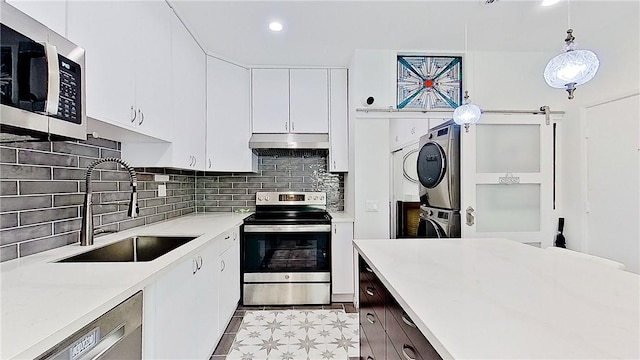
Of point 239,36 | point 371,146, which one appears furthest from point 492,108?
point 239,36

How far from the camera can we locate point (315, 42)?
291 cm

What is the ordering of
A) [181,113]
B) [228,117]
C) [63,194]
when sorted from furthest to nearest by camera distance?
[228,117] → [181,113] → [63,194]

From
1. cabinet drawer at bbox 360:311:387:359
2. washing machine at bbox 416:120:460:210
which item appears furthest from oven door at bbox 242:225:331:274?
cabinet drawer at bbox 360:311:387:359

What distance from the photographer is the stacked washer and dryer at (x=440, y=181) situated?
3205 millimetres

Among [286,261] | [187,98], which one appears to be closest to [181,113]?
[187,98]

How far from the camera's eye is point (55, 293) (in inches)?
40.1

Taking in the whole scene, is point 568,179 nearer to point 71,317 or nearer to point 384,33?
point 384,33

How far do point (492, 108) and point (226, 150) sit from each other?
2722mm

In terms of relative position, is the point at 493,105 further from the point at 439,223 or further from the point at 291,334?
the point at 291,334

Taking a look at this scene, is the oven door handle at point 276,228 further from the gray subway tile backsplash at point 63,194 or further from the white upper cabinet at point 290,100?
the white upper cabinet at point 290,100

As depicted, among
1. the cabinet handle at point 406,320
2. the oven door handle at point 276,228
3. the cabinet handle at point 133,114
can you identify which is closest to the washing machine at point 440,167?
the oven door handle at point 276,228

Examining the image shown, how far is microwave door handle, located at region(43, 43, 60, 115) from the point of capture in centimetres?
103

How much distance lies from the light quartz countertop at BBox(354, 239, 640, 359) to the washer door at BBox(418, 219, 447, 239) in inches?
59.0

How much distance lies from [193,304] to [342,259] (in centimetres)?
169
